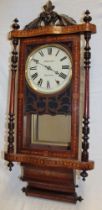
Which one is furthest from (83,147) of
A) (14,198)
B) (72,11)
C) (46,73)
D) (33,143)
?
(72,11)

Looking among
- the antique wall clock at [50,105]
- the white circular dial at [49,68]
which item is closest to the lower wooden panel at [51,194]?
the antique wall clock at [50,105]

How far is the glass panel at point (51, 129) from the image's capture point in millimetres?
1156

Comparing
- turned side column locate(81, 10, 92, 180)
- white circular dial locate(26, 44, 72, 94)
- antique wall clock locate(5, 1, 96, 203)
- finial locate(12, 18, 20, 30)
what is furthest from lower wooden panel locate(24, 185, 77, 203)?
finial locate(12, 18, 20, 30)

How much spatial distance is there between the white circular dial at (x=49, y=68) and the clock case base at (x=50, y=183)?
33 cm

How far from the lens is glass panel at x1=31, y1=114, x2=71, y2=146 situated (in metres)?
1.16

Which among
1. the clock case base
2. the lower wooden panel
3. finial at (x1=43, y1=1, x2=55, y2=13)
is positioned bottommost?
the lower wooden panel

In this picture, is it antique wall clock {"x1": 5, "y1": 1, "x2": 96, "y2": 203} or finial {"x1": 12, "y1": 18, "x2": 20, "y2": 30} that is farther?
finial {"x1": 12, "y1": 18, "x2": 20, "y2": 30}

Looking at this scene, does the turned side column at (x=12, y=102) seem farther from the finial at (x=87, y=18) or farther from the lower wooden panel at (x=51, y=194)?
the finial at (x=87, y=18)

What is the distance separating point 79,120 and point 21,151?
10.5 inches

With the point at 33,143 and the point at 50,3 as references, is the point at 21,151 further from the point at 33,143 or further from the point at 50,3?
the point at 50,3

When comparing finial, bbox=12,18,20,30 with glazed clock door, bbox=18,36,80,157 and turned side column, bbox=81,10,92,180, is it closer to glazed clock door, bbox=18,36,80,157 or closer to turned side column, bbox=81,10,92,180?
glazed clock door, bbox=18,36,80,157

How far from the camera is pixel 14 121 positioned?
4.20 ft

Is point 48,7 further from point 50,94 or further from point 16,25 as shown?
point 50,94

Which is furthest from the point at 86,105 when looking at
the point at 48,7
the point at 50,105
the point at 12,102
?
the point at 48,7
